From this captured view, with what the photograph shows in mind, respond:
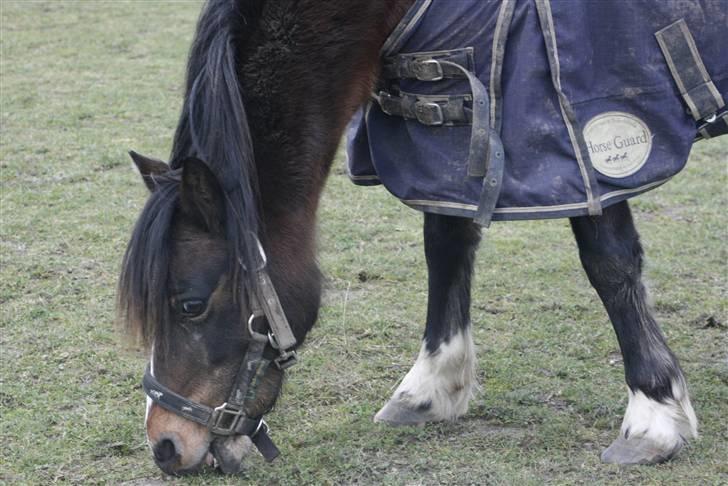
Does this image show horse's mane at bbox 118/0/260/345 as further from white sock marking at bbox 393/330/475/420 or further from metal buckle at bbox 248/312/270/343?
white sock marking at bbox 393/330/475/420

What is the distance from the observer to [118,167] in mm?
6164

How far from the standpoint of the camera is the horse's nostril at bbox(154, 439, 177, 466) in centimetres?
276

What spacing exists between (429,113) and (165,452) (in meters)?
1.18

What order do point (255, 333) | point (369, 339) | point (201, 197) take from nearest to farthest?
point (201, 197) < point (255, 333) < point (369, 339)

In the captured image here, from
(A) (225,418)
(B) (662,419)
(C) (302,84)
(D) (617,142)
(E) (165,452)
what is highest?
(D) (617,142)

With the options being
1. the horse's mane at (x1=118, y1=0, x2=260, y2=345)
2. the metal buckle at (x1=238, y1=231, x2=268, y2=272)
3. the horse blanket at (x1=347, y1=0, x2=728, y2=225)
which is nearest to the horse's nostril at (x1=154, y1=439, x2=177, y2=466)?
the horse's mane at (x1=118, y1=0, x2=260, y2=345)

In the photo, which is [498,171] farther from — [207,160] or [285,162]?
[207,160]

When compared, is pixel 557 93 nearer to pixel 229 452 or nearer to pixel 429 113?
pixel 429 113

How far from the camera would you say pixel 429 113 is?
2893 millimetres

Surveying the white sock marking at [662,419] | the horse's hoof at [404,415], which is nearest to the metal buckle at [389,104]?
the horse's hoof at [404,415]

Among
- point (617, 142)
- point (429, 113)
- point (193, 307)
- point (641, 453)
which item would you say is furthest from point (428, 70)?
point (641, 453)

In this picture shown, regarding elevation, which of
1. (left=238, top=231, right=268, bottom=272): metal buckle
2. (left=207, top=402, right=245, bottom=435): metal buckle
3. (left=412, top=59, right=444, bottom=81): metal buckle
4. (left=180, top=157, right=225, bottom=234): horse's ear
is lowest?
(left=207, top=402, right=245, bottom=435): metal buckle

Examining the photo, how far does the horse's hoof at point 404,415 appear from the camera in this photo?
3.37 metres

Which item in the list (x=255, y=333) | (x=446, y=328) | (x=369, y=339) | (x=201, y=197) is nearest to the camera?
(x=201, y=197)
